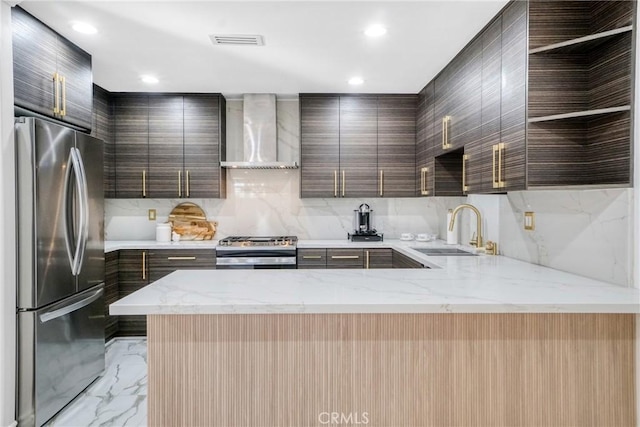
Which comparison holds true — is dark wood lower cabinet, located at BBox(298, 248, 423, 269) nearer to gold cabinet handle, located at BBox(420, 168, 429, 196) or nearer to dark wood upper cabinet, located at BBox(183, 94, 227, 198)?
gold cabinet handle, located at BBox(420, 168, 429, 196)

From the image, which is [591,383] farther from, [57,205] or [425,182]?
[57,205]

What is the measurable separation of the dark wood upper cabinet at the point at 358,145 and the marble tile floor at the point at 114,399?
2.36 metres

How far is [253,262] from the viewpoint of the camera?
138 inches

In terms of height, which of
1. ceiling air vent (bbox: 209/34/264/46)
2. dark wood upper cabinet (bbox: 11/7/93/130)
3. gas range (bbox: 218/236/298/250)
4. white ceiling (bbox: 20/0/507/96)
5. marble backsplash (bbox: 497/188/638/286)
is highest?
white ceiling (bbox: 20/0/507/96)

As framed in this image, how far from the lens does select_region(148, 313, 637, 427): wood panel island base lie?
1502 millimetres

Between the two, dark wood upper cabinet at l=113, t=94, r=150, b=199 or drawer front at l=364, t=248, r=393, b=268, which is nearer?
drawer front at l=364, t=248, r=393, b=268

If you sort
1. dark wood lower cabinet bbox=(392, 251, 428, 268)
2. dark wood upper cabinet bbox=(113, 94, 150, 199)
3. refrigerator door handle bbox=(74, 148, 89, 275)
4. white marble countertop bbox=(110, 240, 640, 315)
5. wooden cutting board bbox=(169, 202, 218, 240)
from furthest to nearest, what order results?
wooden cutting board bbox=(169, 202, 218, 240) < dark wood upper cabinet bbox=(113, 94, 150, 199) < dark wood lower cabinet bbox=(392, 251, 428, 268) < refrigerator door handle bbox=(74, 148, 89, 275) < white marble countertop bbox=(110, 240, 640, 315)

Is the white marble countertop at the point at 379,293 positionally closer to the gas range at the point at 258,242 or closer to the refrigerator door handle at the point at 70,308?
the refrigerator door handle at the point at 70,308

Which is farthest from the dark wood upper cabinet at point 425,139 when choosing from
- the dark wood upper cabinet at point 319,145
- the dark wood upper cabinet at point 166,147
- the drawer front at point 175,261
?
the dark wood upper cabinet at point 166,147

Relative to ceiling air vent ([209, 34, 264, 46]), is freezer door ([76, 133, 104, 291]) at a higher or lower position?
lower

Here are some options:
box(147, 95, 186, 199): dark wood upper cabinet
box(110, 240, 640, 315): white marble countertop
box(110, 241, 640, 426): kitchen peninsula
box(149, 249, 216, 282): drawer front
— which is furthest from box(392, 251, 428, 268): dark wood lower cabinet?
box(147, 95, 186, 199): dark wood upper cabinet

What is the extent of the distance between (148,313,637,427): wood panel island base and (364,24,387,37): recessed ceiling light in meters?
1.79

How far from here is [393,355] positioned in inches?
60.0

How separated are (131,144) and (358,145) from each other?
7.36ft
